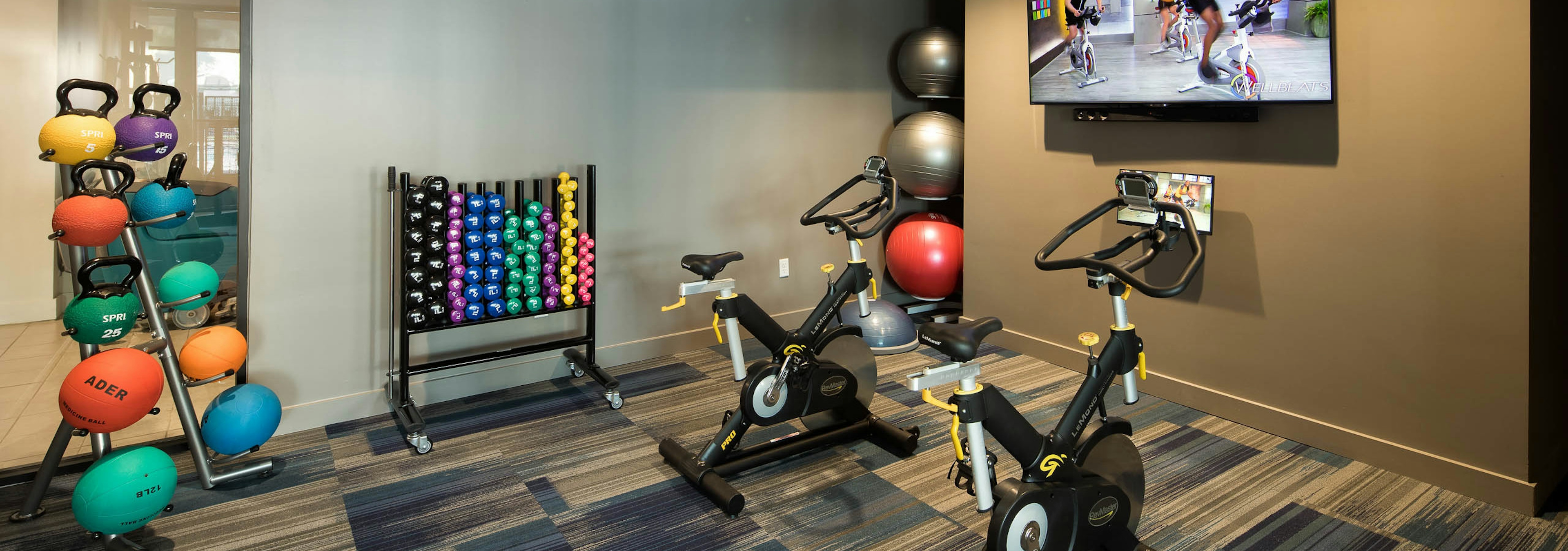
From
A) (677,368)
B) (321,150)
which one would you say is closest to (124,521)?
(321,150)

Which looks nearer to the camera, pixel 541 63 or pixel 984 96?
pixel 541 63

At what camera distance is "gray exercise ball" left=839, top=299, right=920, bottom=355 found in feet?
15.0

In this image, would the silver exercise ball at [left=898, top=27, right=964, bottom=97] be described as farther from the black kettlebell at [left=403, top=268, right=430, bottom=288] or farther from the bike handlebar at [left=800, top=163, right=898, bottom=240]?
the black kettlebell at [left=403, top=268, right=430, bottom=288]

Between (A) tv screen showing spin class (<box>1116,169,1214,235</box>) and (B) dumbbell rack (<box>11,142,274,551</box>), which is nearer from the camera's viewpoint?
(B) dumbbell rack (<box>11,142,274,551</box>)

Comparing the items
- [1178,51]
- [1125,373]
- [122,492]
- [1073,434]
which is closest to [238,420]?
[122,492]

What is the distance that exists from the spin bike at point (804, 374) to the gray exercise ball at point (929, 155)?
149 cm

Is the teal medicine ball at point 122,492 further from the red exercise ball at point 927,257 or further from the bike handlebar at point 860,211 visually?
the red exercise ball at point 927,257

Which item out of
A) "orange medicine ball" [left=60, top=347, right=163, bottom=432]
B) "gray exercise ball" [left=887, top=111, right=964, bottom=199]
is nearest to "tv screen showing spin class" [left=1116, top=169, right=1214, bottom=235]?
"gray exercise ball" [left=887, top=111, right=964, bottom=199]

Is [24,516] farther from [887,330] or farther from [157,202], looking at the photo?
[887,330]

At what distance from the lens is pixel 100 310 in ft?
8.46

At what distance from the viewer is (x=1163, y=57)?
3473mm

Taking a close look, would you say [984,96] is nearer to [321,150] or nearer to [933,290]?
[933,290]

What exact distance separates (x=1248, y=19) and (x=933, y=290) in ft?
7.11

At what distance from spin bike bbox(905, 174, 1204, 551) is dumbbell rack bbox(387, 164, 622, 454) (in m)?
2.01
